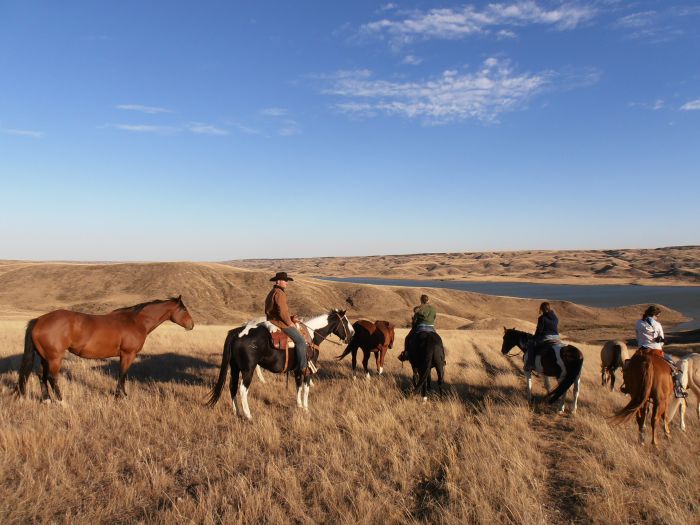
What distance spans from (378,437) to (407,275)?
491 feet

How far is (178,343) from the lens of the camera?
16219mm

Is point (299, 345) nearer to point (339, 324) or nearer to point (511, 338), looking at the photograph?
point (339, 324)

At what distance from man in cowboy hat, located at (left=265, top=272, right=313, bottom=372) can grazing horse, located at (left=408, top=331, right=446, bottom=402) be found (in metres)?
2.72

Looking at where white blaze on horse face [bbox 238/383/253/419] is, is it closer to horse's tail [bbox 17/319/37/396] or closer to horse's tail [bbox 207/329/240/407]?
horse's tail [bbox 207/329/240/407]

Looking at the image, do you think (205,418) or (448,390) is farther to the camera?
(448,390)

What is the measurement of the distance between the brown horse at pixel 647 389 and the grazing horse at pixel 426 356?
3.57m

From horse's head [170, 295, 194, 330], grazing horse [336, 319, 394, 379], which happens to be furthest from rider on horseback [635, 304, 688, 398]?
horse's head [170, 295, 194, 330]

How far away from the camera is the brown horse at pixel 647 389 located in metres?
6.40

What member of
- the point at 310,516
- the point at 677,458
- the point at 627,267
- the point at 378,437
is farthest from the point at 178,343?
the point at 627,267

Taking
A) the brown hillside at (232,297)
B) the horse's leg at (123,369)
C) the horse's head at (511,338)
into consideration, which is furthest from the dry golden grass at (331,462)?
the brown hillside at (232,297)

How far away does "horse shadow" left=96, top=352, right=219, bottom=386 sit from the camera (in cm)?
1017

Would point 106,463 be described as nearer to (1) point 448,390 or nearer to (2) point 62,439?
(2) point 62,439

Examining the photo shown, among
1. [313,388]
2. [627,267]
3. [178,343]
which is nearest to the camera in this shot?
[313,388]

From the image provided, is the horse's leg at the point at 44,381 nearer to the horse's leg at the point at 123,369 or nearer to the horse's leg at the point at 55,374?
the horse's leg at the point at 55,374
